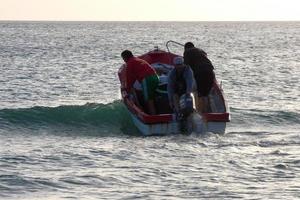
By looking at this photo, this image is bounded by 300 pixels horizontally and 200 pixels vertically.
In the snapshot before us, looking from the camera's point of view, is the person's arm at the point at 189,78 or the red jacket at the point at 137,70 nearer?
the person's arm at the point at 189,78

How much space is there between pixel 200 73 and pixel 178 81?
850mm

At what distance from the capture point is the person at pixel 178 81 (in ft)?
48.7

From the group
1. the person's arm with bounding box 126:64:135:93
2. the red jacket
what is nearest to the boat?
the person's arm with bounding box 126:64:135:93

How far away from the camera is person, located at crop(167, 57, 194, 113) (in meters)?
14.8

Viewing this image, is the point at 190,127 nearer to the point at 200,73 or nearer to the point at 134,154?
the point at 200,73

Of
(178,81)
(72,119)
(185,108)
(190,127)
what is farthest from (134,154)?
(72,119)

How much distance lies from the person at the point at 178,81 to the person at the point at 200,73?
0.75m

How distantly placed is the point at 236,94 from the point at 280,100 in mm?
2789

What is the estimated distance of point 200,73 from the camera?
1562cm

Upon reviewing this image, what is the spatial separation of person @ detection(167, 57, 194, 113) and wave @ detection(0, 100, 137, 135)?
2089 millimetres

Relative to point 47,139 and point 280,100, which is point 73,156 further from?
point 280,100

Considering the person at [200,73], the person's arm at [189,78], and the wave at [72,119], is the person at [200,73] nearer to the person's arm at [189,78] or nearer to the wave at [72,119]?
the person's arm at [189,78]

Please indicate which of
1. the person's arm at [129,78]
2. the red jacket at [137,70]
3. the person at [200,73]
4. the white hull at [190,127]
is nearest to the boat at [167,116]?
the white hull at [190,127]

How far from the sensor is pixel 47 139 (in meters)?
15.9
